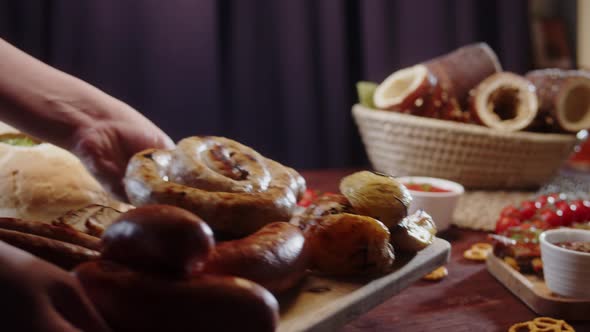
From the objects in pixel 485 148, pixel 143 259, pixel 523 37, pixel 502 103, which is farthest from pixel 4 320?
pixel 523 37

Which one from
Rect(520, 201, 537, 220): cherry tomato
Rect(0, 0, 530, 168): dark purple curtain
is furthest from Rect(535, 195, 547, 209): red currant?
Rect(0, 0, 530, 168): dark purple curtain

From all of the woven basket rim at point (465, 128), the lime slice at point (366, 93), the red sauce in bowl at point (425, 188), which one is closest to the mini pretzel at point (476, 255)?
the red sauce in bowl at point (425, 188)

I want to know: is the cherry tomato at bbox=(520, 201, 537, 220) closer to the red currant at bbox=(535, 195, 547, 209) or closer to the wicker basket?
the red currant at bbox=(535, 195, 547, 209)

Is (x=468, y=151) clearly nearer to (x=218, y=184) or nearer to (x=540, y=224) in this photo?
(x=540, y=224)

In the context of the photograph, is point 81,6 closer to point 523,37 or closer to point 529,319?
point 529,319

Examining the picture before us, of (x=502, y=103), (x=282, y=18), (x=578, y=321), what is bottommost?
(x=578, y=321)

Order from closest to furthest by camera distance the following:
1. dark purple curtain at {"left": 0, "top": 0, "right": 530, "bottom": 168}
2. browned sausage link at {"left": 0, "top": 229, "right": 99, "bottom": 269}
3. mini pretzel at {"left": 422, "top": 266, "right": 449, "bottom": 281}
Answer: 1. browned sausage link at {"left": 0, "top": 229, "right": 99, "bottom": 269}
2. mini pretzel at {"left": 422, "top": 266, "right": 449, "bottom": 281}
3. dark purple curtain at {"left": 0, "top": 0, "right": 530, "bottom": 168}

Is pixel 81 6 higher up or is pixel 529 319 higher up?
pixel 81 6
